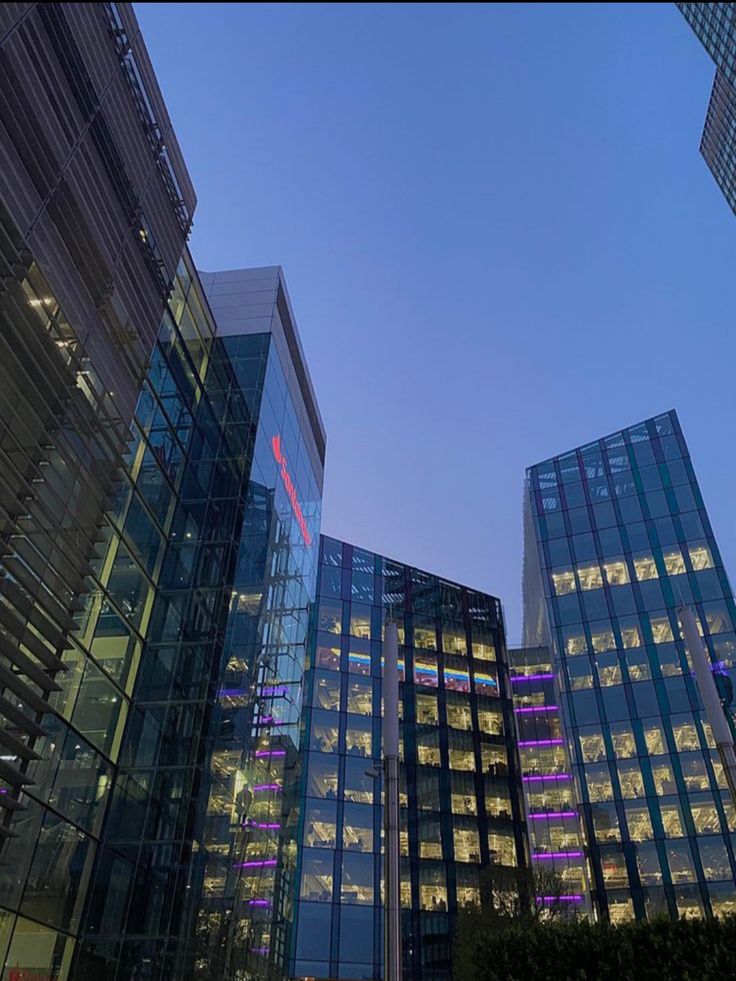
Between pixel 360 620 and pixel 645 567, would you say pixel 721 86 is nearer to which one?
pixel 645 567

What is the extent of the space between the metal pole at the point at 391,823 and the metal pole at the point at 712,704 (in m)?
7.21

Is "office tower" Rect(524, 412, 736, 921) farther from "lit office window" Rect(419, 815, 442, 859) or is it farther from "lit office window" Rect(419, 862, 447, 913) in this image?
"lit office window" Rect(419, 815, 442, 859)

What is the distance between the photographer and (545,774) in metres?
60.6

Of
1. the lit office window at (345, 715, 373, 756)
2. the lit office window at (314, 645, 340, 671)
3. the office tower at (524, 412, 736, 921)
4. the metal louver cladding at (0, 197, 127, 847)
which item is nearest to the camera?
the metal louver cladding at (0, 197, 127, 847)

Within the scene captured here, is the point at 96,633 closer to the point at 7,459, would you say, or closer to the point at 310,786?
the point at 7,459

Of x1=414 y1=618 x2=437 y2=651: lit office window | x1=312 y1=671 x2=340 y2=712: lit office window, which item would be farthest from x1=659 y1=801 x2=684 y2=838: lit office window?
x1=414 y1=618 x2=437 y2=651: lit office window

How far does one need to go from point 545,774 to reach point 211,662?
135 feet

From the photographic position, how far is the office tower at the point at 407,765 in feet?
152

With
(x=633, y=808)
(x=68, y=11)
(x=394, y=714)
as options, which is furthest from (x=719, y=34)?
(x=394, y=714)

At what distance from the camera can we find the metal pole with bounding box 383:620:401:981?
14312 millimetres

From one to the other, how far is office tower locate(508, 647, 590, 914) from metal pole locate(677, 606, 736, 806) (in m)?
35.2

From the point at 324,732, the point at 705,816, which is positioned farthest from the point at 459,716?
the point at 705,816

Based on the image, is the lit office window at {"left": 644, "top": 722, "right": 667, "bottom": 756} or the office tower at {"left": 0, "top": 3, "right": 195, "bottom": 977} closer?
the office tower at {"left": 0, "top": 3, "right": 195, "bottom": 977}

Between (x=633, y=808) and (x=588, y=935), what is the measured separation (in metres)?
34.9
